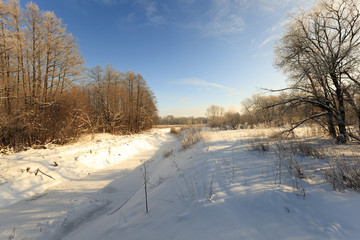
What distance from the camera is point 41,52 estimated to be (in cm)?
860

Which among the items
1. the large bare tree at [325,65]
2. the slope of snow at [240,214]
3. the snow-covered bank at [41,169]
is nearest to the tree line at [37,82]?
the snow-covered bank at [41,169]

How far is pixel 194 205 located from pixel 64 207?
3394 mm

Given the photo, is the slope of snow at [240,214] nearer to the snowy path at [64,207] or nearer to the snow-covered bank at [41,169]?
the snowy path at [64,207]

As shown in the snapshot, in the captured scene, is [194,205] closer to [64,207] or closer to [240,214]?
[240,214]

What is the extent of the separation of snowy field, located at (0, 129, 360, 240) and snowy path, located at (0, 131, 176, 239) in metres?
0.02

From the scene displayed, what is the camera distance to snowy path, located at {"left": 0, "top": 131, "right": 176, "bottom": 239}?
9.07 feet

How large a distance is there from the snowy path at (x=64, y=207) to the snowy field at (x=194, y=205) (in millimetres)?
18

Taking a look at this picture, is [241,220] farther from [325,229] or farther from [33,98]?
[33,98]

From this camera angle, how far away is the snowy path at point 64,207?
277cm

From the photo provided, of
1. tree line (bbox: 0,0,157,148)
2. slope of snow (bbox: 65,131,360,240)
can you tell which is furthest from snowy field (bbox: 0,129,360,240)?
tree line (bbox: 0,0,157,148)

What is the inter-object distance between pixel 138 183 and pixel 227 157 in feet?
10.9

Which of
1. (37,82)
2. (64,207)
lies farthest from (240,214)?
(37,82)

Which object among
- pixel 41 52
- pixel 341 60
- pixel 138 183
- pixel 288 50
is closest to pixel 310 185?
pixel 138 183

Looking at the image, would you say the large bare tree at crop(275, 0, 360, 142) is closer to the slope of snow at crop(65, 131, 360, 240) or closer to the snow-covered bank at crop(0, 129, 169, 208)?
the slope of snow at crop(65, 131, 360, 240)
